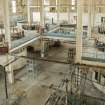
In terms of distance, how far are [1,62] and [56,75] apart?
4.19 metres

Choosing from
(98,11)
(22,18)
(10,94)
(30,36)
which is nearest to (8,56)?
(10,94)

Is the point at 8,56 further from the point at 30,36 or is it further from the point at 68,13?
the point at 68,13

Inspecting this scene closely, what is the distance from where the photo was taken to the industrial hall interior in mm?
10656

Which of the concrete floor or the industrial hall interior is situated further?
the concrete floor

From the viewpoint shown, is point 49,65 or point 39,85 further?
point 49,65

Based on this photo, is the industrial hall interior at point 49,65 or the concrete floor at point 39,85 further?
the concrete floor at point 39,85

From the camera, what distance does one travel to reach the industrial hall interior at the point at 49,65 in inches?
420

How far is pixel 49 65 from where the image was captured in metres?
17.8

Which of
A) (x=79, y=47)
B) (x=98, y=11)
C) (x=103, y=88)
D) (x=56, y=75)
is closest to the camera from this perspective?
(x=79, y=47)

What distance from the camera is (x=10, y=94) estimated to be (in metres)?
12.8

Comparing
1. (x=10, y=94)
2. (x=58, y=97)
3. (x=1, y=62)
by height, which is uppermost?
(x=1, y=62)

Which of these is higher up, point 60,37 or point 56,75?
point 60,37

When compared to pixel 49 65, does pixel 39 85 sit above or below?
below

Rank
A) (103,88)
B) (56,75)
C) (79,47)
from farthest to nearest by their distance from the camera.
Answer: (56,75) < (103,88) < (79,47)
